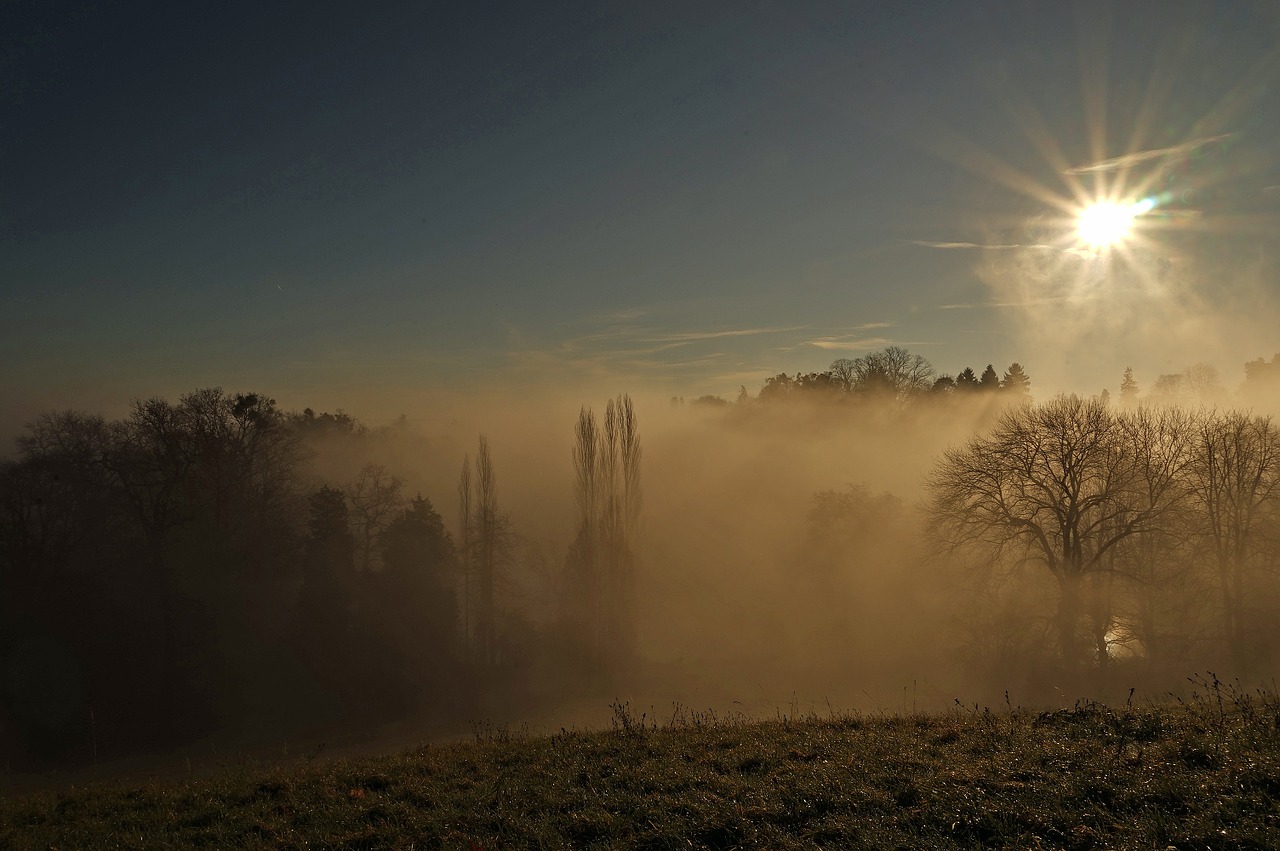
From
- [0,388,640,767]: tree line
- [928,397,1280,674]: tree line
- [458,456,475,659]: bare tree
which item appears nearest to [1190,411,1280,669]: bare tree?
[928,397,1280,674]: tree line

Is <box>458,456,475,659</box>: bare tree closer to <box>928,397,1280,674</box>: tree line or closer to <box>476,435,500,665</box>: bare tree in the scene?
<box>476,435,500,665</box>: bare tree

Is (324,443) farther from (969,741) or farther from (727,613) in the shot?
(969,741)

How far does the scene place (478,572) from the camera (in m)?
52.7

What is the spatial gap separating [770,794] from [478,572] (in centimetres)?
4737

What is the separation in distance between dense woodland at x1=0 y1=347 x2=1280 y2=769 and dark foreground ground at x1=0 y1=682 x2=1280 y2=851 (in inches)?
857

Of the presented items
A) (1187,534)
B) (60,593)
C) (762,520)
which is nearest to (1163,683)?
(1187,534)

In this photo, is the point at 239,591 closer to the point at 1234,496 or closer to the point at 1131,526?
the point at 1131,526

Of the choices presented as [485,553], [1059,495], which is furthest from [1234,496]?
[485,553]

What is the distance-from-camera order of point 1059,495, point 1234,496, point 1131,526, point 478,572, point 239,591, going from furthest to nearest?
point 478,572 < point 239,591 < point 1234,496 < point 1059,495 < point 1131,526

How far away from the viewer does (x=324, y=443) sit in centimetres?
7631

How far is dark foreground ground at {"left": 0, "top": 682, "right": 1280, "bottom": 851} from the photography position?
6867 mm

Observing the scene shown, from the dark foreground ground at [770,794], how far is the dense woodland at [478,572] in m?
21.8

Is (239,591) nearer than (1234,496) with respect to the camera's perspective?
No

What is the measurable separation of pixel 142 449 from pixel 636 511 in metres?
32.4
